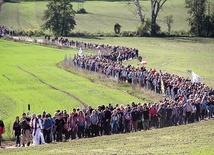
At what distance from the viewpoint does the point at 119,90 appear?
4316 cm

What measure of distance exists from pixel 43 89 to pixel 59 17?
49.7 metres

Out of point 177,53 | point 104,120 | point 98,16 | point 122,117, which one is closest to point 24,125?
point 104,120

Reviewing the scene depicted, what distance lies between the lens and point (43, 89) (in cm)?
4362

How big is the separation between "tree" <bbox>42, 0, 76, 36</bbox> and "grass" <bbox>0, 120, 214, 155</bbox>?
64142mm

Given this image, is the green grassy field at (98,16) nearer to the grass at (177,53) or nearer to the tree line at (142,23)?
the tree line at (142,23)

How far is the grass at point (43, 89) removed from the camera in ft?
120

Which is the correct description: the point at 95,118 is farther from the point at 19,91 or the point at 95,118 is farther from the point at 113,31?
the point at 113,31

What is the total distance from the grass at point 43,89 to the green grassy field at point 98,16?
42.7 m

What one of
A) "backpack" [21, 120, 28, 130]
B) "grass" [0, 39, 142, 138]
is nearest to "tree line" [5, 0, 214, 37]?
"grass" [0, 39, 142, 138]

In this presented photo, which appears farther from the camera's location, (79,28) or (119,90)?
(79,28)

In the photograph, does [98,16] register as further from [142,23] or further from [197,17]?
[197,17]

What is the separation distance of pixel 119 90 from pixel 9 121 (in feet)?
44.5

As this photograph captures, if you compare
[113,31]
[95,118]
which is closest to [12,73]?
[95,118]

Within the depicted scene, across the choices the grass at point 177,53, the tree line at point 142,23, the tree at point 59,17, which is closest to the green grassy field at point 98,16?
the tree line at point 142,23
